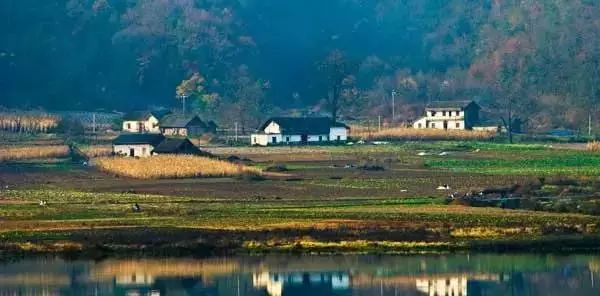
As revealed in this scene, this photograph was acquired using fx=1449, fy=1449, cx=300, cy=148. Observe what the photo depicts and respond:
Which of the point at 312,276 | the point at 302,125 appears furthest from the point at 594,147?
the point at 312,276

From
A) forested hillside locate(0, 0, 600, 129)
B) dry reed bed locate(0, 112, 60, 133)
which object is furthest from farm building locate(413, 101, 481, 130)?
dry reed bed locate(0, 112, 60, 133)

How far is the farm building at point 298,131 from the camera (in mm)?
91438

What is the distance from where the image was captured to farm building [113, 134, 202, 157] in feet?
230

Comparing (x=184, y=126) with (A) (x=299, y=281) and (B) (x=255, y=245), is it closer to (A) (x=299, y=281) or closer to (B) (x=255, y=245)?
(B) (x=255, y=245)

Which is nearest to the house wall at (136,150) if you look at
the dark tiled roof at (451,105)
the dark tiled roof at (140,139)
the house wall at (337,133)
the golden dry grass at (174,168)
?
the dark tiled roof at (140,139)

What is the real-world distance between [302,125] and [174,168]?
31.9m

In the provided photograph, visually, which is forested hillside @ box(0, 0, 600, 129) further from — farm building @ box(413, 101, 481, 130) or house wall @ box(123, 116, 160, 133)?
house wall @ box(123, 116, 160, 133)

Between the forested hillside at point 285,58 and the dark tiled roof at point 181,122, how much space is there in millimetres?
7430

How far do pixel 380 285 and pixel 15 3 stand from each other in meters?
107

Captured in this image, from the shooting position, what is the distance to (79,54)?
133 metres

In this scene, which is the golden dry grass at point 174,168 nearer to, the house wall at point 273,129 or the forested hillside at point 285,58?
the house wall at point 273,129

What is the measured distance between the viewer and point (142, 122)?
103 m

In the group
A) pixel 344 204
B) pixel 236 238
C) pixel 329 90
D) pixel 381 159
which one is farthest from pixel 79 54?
pixel 236 238

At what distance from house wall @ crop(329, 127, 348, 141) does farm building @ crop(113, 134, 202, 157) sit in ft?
66.2
